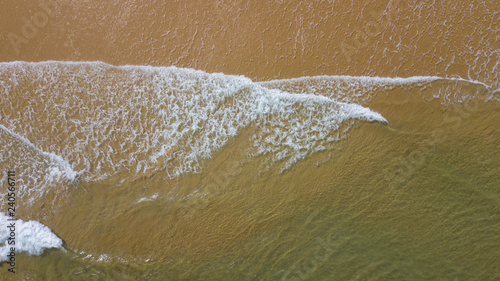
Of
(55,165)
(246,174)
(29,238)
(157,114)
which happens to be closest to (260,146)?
(246,174)

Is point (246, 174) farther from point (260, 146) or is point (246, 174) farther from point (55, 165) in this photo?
point (55, 165)

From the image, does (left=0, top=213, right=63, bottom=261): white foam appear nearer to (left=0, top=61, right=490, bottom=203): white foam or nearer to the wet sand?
(left=0, top=61, right=490, bottom=203): white foam

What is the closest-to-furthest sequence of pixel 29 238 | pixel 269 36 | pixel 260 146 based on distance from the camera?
pixel 29 238 → pixel 260 146 → pixel 269 36

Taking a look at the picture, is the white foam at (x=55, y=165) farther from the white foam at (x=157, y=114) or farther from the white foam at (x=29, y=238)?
the white foam at (x=29, y=238)

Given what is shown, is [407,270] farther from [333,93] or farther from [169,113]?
[169,113]

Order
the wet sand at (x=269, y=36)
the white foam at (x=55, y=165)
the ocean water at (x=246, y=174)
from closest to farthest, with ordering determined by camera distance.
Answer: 1. the ocean water at (x=246, y=174)
2. the white foam at (x=55, y=165)
3. the wet sand at (x=269, y=36)

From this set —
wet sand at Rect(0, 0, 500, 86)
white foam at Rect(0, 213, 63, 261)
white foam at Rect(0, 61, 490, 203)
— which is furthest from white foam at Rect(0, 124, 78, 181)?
wet sand at Rect(0, 0, 500, 86)

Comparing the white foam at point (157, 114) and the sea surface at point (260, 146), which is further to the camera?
the white foam at point (157, 114)

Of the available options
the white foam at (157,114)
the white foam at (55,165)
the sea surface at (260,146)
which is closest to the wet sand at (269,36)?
the sea surface at (260,146)
